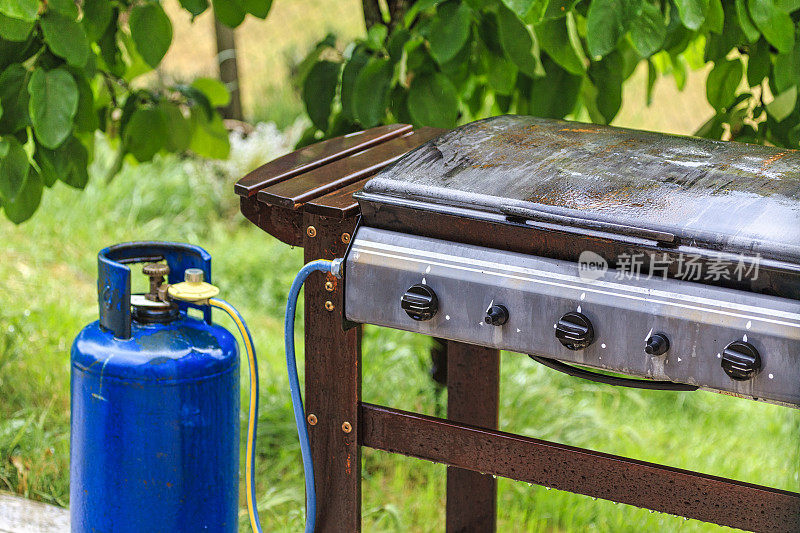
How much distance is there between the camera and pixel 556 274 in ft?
4.23

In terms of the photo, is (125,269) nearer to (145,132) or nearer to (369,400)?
(145,132)

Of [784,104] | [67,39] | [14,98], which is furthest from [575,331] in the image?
[14,98]

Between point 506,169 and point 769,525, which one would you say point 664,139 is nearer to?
point 506,169

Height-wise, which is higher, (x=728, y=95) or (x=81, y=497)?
(x=728, y=95)

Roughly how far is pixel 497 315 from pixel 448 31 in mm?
809

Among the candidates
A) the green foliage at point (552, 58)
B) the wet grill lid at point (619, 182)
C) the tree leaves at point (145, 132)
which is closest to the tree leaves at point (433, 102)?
the green foliage at point (552, 58)

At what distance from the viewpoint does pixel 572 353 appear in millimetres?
1290

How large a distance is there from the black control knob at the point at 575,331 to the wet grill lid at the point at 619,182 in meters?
0.12

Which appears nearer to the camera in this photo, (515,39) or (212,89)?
(515,39)

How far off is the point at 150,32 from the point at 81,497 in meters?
0.94

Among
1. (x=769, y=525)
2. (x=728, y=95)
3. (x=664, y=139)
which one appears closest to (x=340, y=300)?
(x=664, y=139)

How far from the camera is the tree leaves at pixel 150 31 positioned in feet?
6.72

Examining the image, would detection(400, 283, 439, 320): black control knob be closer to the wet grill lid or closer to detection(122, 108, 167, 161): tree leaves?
the wet grill lid

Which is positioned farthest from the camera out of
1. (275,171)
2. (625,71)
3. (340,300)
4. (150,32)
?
(625,71)
